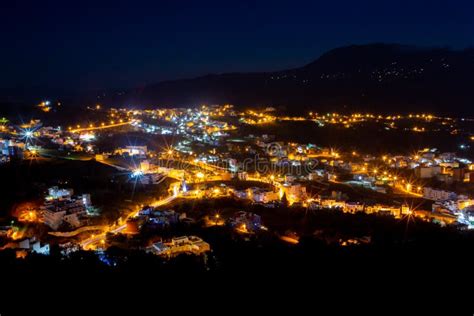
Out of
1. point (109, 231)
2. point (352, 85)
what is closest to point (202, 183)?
point (109, 231)

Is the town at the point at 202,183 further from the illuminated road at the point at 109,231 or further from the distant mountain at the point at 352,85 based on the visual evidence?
the distant mountain at the point at 352,85

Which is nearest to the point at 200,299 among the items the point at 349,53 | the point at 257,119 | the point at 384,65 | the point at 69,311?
the point at 69,311

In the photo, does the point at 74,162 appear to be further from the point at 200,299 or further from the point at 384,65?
the point at 384,65

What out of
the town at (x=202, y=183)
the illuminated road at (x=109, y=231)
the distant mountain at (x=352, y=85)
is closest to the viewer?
the illuminated road at (x=109, y=231)

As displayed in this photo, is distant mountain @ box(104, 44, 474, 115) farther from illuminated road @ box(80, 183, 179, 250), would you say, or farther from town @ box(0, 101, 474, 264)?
illuminated road @ box(80, 183, 179, 250)

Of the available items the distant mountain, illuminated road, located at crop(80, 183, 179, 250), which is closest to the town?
illuminated road, located at crop(80, 183, 179, 250)

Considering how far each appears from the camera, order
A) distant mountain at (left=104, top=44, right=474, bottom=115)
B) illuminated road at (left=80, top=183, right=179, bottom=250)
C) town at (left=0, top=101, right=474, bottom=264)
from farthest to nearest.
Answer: distant mountain at (left=104, top=44, right=474, bottom=115), town at (left=0, top=101, right=474, bottom=264), illuminated road at (left=80, top=183, right=179, bottom=250)

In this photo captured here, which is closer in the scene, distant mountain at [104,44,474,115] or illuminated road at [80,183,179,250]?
illuminated road at [80,183,179,250]

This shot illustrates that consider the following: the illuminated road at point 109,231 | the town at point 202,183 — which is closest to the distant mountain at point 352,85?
the town at point 202,183

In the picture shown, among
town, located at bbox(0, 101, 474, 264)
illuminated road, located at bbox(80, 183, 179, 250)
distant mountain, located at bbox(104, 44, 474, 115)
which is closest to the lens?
illuminated road, located at bbox(80, 183, 179, 250)
